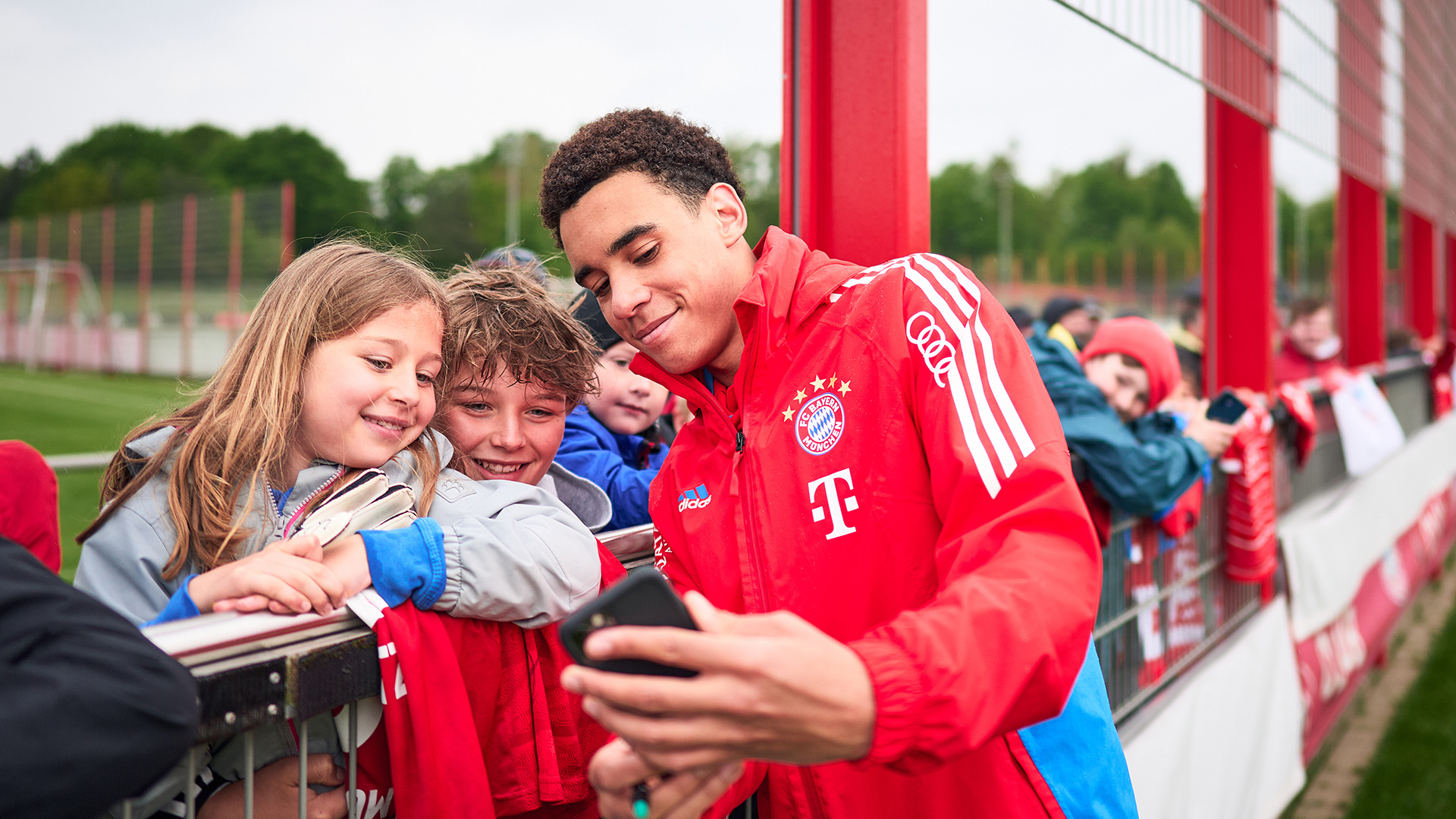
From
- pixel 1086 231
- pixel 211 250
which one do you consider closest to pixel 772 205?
pixel 211 250

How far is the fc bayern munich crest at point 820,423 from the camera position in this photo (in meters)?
1.37

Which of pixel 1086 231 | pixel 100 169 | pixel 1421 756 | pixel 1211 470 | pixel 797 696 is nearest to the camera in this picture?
pixel 797 696

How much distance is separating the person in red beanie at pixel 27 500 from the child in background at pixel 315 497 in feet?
0.36

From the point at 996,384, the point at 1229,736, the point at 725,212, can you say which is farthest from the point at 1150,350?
the point at 996,384

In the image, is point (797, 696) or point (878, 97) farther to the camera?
point (878, 97)

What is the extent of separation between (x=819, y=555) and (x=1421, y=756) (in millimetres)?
5268

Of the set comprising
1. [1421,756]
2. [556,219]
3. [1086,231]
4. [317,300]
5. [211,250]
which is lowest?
[1421,756]

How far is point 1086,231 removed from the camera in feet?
197

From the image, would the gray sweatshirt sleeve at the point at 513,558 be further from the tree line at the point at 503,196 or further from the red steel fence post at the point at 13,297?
the red steel fence post at the point at 13,297

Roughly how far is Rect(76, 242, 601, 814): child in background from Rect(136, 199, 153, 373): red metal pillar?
2485 centimetres

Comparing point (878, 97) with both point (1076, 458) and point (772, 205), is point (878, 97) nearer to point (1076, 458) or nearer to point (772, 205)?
point (772, 205)

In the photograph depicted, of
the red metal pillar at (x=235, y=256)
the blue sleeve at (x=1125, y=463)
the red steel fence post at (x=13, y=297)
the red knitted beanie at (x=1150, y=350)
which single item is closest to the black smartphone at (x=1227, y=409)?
the red knitted beanie at (x=1150, y=350)

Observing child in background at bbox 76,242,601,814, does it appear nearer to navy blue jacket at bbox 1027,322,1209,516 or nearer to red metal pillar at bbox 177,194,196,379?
navy blue jacket at bbox 1027,322,1209,516

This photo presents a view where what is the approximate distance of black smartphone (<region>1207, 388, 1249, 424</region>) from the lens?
11.3 ft
